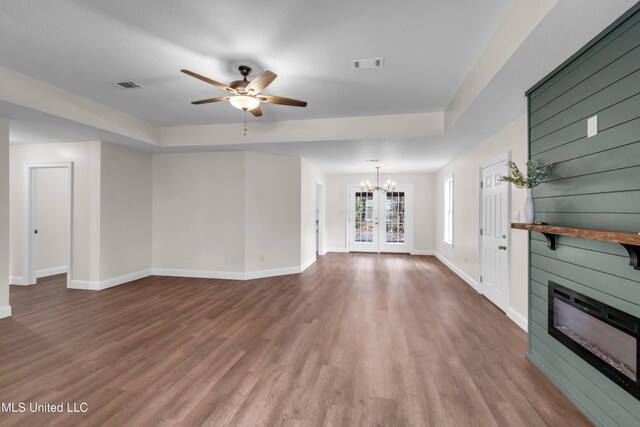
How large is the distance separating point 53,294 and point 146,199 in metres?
2.11

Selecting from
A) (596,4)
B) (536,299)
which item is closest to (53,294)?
(536,299)

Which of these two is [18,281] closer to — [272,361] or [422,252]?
[272,361]

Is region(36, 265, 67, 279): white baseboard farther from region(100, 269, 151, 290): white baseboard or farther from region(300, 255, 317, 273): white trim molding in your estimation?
region(300, 255, 317, 273): white trim molding

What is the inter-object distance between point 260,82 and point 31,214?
5.21m

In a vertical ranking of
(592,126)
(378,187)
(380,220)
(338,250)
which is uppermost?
(378,187)

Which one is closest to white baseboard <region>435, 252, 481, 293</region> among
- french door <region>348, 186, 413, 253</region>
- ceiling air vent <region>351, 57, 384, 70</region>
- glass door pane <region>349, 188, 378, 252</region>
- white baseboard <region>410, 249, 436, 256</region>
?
white baseboard <region>410, 249, 436, 256</region>

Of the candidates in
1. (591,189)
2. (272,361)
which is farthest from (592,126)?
(272,361)

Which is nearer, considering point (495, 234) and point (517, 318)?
point (517, 318)

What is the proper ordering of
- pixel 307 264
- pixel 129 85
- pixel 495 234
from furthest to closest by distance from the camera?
pixel 307 264 → pixel 495 234 → pixel 129 85

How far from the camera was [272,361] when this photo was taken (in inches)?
104

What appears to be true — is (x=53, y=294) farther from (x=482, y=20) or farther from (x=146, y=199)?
(x=482, y=20)

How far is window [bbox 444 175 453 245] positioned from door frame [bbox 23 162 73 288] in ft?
24.9

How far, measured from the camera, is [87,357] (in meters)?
2.67

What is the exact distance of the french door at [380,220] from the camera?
8938 millimetres
